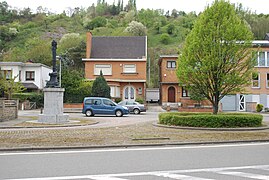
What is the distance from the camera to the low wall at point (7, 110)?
22594 millimetres

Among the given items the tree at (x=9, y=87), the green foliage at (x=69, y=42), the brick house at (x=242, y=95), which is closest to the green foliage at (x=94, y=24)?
the green foliage at (x=69, y=42)

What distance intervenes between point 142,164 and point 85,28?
108 meters

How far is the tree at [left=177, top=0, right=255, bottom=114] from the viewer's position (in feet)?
65.9

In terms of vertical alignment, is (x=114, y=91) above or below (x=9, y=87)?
below

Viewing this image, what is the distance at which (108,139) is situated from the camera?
14.2 metres

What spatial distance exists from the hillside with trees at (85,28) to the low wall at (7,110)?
139ft

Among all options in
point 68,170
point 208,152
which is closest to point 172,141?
point 208,152

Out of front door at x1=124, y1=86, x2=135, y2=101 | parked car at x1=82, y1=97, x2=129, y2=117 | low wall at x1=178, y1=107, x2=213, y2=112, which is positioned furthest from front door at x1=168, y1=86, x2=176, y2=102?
parked car at x1=82, y1=97, x2=129, y2=117

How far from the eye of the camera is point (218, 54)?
20047mm

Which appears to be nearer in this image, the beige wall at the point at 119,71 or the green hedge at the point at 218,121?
the green hedge at the point at 218,121

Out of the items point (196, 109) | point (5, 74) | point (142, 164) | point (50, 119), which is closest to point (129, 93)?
point (196, 109)

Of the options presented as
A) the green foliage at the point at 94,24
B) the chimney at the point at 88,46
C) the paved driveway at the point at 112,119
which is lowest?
the paved driveway at the point at 112,119

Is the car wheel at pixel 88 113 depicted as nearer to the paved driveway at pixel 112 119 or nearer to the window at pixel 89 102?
the paved driveway at pixel 112 119

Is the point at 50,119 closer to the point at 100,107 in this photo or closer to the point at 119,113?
the point at 100,107
